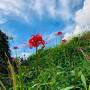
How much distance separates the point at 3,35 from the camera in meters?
10.6

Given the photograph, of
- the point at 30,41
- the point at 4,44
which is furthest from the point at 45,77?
the point at 4,44

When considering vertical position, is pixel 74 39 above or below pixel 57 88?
above

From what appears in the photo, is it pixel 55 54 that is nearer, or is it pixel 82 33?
pixel 55 54

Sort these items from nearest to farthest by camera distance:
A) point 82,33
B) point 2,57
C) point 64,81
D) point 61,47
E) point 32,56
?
point 64,81 < point 2,57 < point 61,47 < point 32,56 < point 82,33

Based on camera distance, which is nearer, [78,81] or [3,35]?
[78,81]

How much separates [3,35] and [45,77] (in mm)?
4836

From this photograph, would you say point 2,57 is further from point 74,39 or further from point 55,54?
point 74,39

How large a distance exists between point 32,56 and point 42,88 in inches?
331

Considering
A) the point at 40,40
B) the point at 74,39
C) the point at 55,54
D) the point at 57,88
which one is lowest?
the point at 57,88

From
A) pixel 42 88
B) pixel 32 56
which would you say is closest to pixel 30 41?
pixel 42 88

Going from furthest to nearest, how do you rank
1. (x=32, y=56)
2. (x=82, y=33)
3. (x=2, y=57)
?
1. (x=82, y=33)
2. (x=32, y=56)
3. (x=2, y=57)

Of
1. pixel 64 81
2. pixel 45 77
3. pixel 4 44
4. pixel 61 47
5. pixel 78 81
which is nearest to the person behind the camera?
pixel 78 81

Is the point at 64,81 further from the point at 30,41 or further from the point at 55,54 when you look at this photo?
the point at 55,54

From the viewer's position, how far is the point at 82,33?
47.1ft
